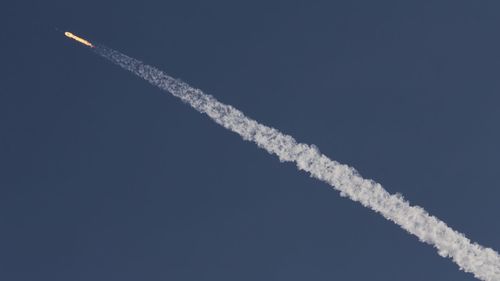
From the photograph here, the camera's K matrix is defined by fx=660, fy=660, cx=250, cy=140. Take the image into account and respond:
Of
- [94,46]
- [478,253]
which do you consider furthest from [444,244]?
[94,46]

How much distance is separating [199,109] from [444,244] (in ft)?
60.5

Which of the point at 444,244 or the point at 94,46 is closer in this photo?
the point at 444,244

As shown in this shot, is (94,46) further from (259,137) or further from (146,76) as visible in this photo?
(259,137)

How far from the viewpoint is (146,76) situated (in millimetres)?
45438

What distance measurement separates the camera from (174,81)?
148ft

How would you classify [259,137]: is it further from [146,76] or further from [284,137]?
[146,76]

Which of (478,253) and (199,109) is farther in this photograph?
(199,109)

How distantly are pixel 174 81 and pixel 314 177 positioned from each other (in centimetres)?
1152

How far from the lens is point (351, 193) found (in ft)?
143

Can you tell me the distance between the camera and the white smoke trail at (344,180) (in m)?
42.2

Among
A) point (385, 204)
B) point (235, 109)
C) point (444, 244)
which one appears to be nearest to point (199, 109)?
point (235, 109)

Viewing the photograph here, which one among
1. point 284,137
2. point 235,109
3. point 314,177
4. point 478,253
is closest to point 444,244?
point 478,253

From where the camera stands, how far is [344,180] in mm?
43781

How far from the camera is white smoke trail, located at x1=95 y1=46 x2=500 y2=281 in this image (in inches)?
1661
